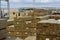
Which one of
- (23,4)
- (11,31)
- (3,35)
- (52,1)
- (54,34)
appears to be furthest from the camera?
(23,4)

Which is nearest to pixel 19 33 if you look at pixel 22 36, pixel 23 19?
pixel 22 36

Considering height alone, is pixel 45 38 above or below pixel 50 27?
below

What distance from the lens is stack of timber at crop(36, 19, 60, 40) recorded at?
2434 mm

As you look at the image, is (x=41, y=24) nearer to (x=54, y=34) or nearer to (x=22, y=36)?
(x=54, y=34)

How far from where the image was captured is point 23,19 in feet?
17.4

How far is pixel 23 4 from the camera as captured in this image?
704 centimetres

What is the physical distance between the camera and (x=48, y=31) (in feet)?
8.10

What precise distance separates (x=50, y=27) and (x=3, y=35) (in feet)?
3.13

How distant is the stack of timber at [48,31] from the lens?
243cm

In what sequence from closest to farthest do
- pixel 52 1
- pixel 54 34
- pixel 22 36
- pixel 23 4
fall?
pixel 54 34
pixel 22 36
pixel 52 1
pixel 23 4

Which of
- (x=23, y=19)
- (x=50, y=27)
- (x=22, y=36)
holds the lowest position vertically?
(x=22, y=36)

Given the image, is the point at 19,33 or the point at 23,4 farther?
the point at 23,4

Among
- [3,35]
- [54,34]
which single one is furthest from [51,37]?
[3,35]

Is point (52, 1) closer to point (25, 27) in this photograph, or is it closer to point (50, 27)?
point (25, 27)
